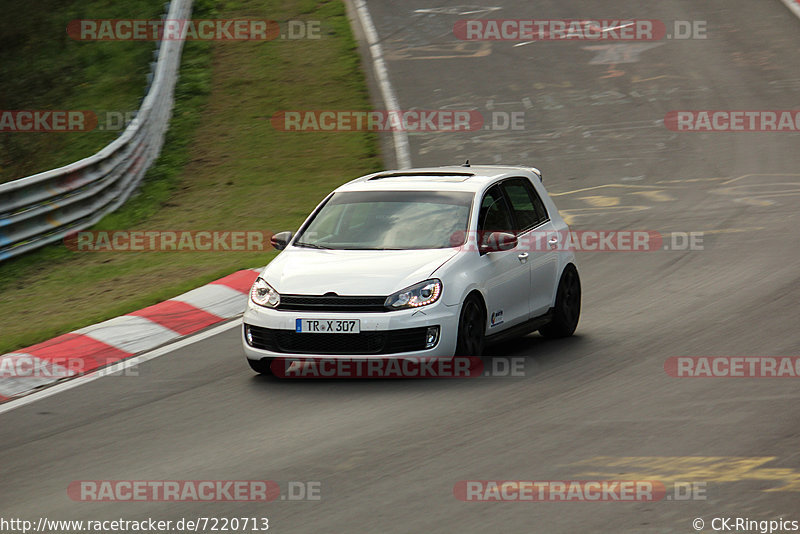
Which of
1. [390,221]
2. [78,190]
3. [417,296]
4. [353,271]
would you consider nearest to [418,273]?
[417,296]

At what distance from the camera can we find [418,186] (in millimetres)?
11039

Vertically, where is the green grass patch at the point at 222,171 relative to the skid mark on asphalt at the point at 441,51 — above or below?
below

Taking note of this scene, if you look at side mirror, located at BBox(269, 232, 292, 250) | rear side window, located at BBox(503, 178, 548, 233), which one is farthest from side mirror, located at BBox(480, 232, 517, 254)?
side mirror, located at BBox(269, 232, 292, 250)

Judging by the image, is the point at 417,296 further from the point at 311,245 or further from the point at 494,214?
the point at 494,214

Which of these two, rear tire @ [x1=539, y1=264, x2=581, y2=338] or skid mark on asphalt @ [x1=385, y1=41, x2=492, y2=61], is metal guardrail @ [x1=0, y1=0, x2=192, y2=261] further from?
rear tire @ [x1=539, y1=264, x2=581, y2=338]

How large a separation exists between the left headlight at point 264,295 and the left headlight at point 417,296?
3.03 feet

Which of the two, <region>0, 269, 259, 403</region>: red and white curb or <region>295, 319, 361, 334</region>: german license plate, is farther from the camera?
<region>0, 269, 259, 403</region>: red and white curb

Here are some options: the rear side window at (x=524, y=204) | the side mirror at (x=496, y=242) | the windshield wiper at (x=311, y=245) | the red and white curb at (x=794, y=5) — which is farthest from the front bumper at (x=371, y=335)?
the red and white curb at (x=794, y=5)

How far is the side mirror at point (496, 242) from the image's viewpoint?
10.3m

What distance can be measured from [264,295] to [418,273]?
1.28m

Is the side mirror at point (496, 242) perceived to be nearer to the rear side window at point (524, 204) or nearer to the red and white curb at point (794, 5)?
the rear side window at point (524, 204)

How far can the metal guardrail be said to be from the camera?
53.2 feet

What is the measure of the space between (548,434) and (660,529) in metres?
1.98

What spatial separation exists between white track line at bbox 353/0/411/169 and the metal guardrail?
14.3 feet
